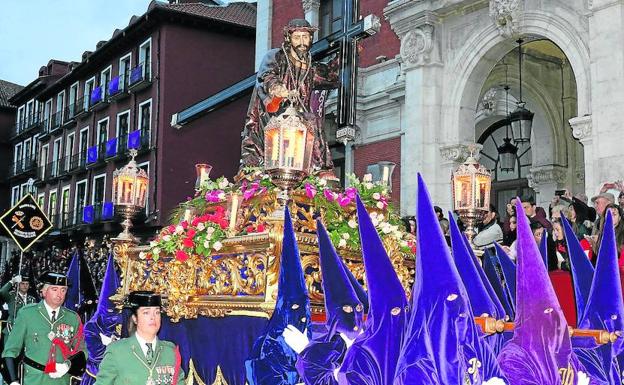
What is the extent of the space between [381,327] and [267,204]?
8.08 feet

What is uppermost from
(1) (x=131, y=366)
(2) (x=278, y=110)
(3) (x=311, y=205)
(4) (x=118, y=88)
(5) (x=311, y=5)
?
(4) (x=118, y=88)

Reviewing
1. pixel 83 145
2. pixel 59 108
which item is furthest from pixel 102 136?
pixel 59 108

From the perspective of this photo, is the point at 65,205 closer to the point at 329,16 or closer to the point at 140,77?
the point at 140,77

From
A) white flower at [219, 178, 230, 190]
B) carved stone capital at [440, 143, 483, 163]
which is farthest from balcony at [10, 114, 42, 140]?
white flower at [219, 178, 230, 190]

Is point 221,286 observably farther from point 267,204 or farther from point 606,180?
point 606,180

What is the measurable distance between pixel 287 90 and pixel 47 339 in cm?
348

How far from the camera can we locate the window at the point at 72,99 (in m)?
39.6

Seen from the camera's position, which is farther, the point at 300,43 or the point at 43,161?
the point at 43,161

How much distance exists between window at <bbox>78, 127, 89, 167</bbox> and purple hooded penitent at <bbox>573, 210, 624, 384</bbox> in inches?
1368

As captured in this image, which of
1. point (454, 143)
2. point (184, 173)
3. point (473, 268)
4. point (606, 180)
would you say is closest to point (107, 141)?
point (184, 173)

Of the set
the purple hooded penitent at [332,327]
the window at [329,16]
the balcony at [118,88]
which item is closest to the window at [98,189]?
the balcony at [118,88]

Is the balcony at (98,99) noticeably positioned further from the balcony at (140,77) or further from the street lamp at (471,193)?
the street lamp at (471,193)

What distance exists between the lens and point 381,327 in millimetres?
4688

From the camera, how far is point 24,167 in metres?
45.9
